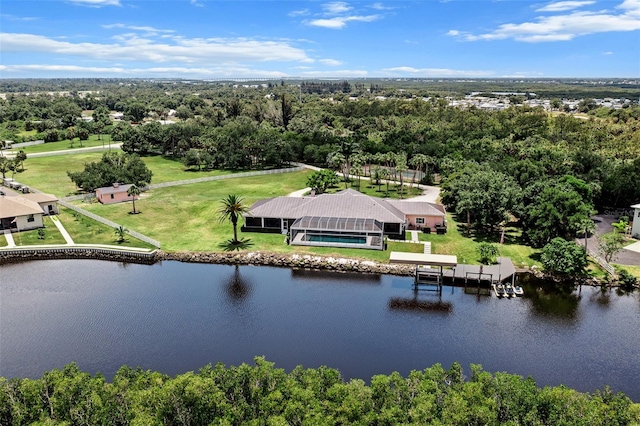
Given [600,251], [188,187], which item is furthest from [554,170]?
[188,187]

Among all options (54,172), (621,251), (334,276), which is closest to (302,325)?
(334,276)

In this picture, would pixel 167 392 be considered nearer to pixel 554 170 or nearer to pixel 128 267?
pixel 128 267

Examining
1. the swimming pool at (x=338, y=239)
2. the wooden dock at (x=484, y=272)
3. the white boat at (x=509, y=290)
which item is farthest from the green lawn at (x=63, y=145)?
the white boat at (x=509, y=290)

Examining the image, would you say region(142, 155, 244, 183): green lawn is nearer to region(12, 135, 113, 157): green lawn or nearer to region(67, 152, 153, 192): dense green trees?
region(67, 152, 153, 192): dense green trees

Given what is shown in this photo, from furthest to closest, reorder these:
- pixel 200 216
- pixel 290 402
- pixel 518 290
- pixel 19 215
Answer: pixel 200 216 < pixel 19 215 < pixel 518 290 < pixel 290 402

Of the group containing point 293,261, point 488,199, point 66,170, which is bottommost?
point 293,261

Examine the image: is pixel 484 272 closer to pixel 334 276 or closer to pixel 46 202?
pixel 334 276

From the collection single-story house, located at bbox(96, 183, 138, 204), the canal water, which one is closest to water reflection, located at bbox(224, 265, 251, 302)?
the canal water
